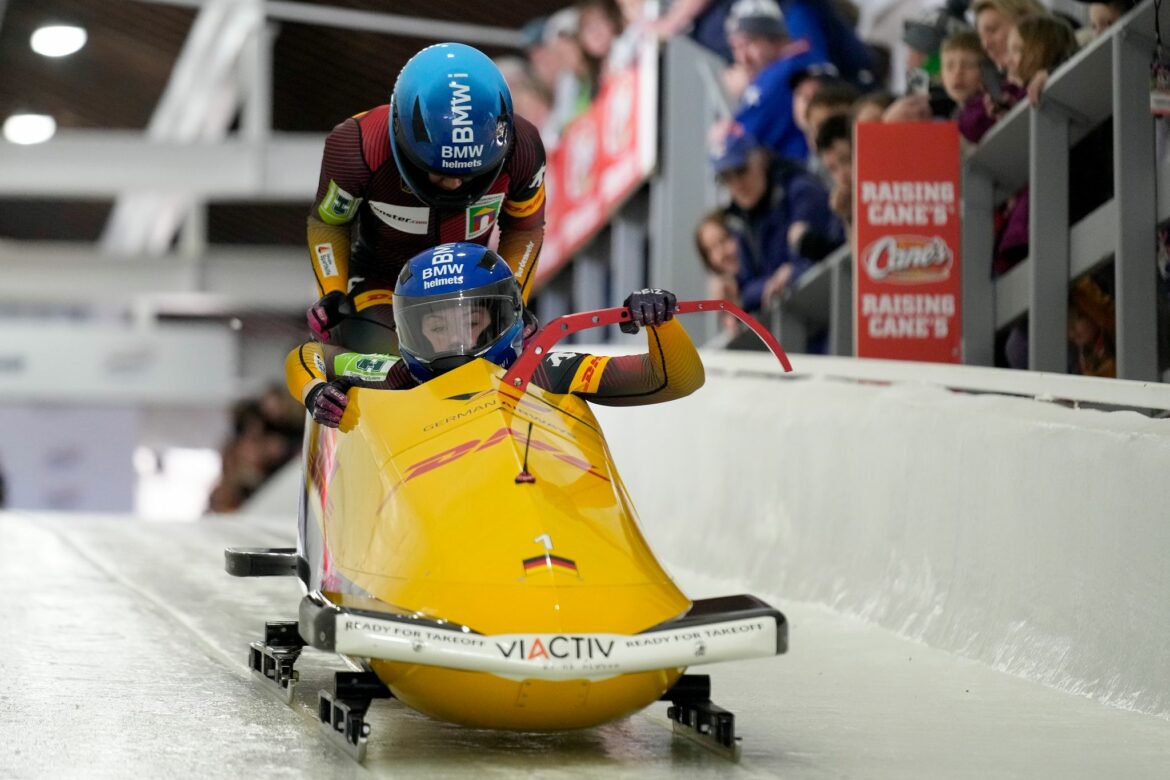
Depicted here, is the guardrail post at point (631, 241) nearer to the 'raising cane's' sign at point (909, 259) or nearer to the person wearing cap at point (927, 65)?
the person wearing cap at point (927, 65)

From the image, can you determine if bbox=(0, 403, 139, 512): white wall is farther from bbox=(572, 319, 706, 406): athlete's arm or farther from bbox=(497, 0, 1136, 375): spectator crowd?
bbox=(572, 319, 706, 406): athlete's arm

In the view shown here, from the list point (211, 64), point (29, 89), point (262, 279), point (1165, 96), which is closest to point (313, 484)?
point (1165, 96)

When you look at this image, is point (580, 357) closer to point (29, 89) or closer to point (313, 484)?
point (313, 484)

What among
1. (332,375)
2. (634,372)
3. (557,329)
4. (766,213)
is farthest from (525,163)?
(766,213)

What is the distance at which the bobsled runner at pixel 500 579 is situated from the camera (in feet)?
9.71

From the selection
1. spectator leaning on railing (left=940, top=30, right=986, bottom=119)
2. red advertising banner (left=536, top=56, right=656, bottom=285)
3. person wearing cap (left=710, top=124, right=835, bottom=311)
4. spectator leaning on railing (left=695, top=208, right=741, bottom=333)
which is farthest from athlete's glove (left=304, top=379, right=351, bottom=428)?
red advertising banner (left=536, top=56, right=656, bottom=285)

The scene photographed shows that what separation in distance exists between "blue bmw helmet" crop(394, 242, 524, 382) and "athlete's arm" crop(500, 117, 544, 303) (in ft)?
3.32

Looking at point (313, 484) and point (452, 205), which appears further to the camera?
point (452, 205)

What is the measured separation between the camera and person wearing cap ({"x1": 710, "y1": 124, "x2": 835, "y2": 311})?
7293 millimetres

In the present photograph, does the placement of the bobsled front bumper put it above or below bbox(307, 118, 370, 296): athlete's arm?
below

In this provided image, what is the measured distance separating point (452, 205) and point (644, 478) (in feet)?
11.8

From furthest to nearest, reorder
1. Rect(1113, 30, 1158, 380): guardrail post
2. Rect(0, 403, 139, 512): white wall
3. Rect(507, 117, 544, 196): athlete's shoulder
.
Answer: Rect(0, 403, 139, 512): white wall → Rect(1113, 30, 1158, 380): guardrail post → Rect(507, 117, 544, 196): athlete's shoulder

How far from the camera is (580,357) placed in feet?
12.2

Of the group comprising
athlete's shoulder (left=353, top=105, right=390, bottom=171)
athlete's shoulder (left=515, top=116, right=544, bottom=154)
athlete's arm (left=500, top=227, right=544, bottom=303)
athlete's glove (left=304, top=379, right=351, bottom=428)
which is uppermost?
athlete's shoulder (left=515, top=116, right=544, bottom=154)
